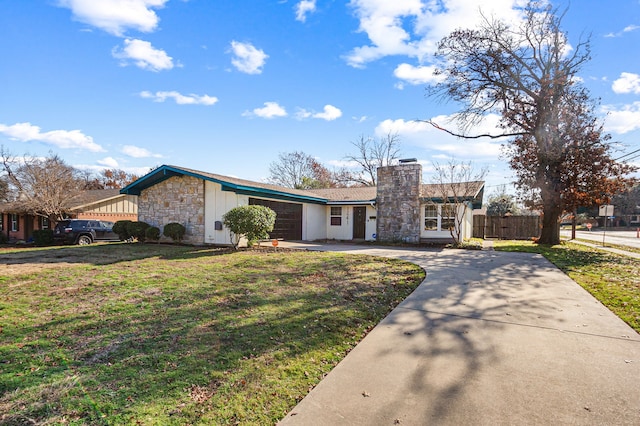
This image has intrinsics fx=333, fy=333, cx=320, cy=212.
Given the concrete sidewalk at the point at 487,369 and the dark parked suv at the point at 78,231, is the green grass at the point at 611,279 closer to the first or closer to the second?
the concrete sidewalk at the point at 487,369

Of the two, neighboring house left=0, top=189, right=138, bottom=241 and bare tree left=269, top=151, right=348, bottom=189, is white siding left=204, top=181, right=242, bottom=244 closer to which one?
neighboring house left=0, top=189, right=138, bottom=241

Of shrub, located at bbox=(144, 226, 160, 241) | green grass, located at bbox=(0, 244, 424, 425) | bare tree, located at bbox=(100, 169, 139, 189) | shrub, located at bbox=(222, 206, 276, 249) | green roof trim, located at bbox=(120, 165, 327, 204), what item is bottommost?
green grass, located at bbox=(0, 244, 424, 425)

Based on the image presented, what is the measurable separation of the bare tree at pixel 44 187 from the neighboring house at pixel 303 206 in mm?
8444

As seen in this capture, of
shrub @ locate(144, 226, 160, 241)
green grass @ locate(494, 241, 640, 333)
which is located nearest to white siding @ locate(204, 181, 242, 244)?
shrub @ locate(144, 226, 160, 241)

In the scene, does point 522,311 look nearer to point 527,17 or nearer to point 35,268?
point 35,268

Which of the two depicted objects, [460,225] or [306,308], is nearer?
[306,308]

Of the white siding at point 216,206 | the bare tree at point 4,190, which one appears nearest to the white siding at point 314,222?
the white siding at point 216,206

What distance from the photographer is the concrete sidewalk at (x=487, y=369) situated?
2.65m

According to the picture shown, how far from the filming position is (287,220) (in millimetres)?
17594

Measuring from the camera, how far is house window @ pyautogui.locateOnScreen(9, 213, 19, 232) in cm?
2450

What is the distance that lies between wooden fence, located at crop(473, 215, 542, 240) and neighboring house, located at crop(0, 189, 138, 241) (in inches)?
1031

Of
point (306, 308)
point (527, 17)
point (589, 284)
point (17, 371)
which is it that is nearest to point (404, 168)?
point (527, 17)

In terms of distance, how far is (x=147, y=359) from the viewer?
142 inches

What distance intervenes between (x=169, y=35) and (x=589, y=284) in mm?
12739
